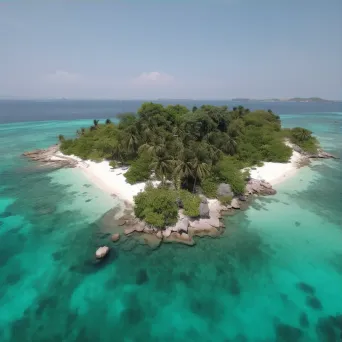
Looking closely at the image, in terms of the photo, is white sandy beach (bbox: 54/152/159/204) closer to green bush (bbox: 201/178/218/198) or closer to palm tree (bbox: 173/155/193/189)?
palm tree (bbox: 173/155/193/189)

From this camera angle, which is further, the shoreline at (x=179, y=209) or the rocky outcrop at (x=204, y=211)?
the rocky outcrop at (x=204, y=211)

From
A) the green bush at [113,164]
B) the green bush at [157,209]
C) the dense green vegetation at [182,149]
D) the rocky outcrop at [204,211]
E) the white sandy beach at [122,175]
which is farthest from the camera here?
the green bush at [113,164]

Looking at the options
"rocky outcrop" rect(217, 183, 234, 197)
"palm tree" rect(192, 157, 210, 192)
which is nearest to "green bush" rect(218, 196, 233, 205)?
"rocky outcrop" rect(217, 183, 234, 197)

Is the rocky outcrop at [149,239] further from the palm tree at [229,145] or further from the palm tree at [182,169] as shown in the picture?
the palm tree at [229,145]

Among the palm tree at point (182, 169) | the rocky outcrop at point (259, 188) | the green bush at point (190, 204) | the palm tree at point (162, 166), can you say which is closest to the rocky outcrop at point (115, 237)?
the green bush at point (190, 204)

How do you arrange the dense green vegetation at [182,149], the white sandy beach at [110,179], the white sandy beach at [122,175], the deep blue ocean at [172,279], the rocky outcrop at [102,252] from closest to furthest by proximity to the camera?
the deep blue ocean at [172,279] < the rocky outcrop at [102,252] < the dense green vegetation at [182,149] < the white sandy beach at [110,179] < the white sandy beach at [122,175]

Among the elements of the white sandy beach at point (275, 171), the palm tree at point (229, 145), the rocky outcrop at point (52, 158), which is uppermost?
the palm tree at point (229, 145)

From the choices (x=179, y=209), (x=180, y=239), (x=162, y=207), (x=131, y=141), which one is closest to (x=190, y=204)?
(x=179, y=209)

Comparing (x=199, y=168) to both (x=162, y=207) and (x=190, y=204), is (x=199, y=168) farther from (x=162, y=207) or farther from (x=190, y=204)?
(x=162, y=207)
